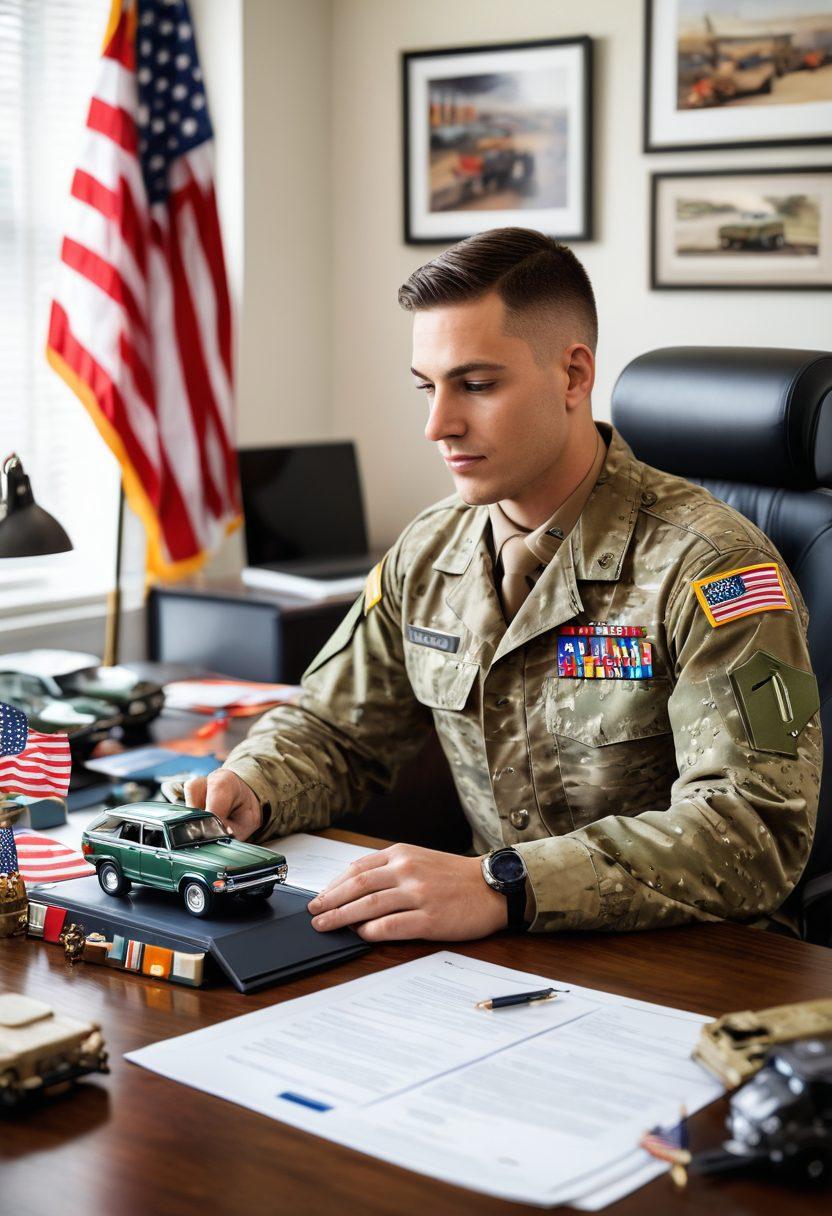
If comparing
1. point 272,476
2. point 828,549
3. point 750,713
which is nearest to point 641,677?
point 750,713

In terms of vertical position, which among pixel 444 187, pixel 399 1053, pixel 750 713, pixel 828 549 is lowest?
pixel 399 1053

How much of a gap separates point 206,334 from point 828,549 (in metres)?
2.04

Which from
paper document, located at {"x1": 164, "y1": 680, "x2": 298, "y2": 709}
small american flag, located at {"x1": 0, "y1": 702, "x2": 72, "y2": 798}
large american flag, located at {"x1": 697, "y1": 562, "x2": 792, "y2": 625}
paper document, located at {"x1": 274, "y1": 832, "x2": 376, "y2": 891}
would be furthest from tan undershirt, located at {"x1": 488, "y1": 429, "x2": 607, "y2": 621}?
paper document, located at {"x1": 164, "y1": 680, "x2": 298, "y2": 709}

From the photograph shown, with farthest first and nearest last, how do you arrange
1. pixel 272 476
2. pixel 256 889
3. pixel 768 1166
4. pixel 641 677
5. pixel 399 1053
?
pixel 272 476 → pixel 641 677 → pixel 256 889 → pixel 399 1053 → pixel 768 1166

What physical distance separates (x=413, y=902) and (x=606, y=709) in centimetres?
42

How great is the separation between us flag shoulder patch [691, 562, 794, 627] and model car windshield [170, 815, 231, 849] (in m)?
0.57

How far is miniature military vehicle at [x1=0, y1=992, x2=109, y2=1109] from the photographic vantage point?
951mm

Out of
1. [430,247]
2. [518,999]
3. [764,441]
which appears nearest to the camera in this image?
[518,999]

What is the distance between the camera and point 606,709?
159 centimetres

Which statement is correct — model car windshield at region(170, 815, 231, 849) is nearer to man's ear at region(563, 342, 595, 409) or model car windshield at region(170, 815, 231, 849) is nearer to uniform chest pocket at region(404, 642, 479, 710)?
uniform chest pocket at region(404, 642, 479, 710)

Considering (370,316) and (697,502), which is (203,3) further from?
(697,502)

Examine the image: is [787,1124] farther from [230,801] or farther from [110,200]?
[110,200]

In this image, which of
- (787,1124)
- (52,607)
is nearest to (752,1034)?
(787,1124)

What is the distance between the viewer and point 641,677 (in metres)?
1.56
